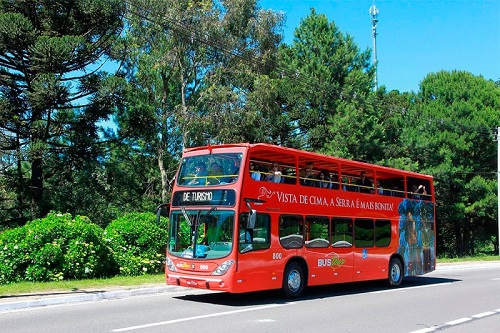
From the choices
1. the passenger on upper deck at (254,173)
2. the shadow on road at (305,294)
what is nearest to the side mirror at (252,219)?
the passenger on upper deck at (254,173)

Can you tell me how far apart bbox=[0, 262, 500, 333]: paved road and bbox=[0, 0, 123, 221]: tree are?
16.1 m

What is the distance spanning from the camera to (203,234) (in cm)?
1309

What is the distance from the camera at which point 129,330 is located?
30.5 ft

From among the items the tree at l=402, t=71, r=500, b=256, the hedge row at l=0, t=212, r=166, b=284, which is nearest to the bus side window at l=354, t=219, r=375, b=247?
the hedge row at l=0, t=212, r=166, b=284

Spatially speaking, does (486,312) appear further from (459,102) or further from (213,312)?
(459,102)

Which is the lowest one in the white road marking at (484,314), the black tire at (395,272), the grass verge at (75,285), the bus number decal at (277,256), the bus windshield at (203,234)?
the white road marking at (484,314)

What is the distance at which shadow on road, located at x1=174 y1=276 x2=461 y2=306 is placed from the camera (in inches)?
535

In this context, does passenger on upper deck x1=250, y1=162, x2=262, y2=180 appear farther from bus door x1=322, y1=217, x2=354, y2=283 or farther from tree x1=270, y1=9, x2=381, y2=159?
tree x1=270, y1=9, x2=381, y2=159

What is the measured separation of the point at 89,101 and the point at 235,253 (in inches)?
811

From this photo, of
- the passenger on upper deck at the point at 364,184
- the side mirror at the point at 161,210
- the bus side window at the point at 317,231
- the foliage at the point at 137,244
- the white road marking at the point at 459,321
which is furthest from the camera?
the foliage at the point at 137,244

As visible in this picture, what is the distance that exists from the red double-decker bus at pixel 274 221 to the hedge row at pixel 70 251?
444 cm

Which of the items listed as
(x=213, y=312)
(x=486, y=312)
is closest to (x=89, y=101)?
(x=213, y=312)

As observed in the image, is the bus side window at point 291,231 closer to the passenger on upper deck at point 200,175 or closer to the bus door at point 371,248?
the passenger on upper deck at point 200,175

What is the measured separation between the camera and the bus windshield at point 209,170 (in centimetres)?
1303
